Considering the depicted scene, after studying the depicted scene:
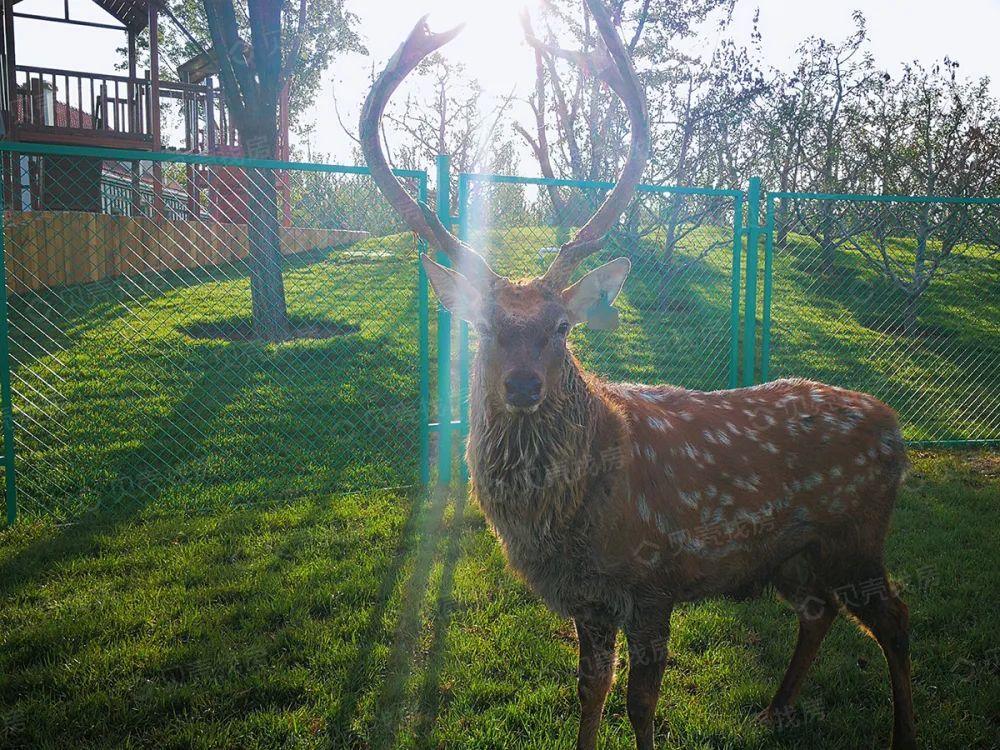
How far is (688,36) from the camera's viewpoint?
1320cm

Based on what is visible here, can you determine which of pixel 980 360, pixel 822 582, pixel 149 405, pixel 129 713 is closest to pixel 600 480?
pixel 822 582

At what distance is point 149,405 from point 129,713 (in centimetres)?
429

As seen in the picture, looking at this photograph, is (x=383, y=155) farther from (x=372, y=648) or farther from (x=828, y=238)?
(x=828, y=238)

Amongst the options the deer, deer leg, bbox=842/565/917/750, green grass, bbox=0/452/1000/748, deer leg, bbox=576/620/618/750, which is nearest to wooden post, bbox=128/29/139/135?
green grass, bbox=0/452/1000/748

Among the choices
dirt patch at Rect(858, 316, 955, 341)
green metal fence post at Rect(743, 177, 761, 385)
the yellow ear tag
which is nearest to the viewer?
the yellow ear tag

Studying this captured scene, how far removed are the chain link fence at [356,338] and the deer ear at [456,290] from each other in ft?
7.43

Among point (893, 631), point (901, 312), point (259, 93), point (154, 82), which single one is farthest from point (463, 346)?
point (154, 82)

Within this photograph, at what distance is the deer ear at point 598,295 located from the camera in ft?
10.7

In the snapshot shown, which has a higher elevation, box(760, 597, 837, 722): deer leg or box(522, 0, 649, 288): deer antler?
box(522, 0, 649, 288): deer antler

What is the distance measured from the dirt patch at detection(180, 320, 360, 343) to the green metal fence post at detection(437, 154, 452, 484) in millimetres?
3498

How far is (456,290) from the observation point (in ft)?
10.7

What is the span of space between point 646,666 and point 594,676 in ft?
0.84

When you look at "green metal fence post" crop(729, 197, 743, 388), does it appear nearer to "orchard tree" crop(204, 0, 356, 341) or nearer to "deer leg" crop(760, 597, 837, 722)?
"deer leg" crop(760, 597, 837, 722)

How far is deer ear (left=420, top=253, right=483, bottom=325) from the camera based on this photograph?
3229mm
